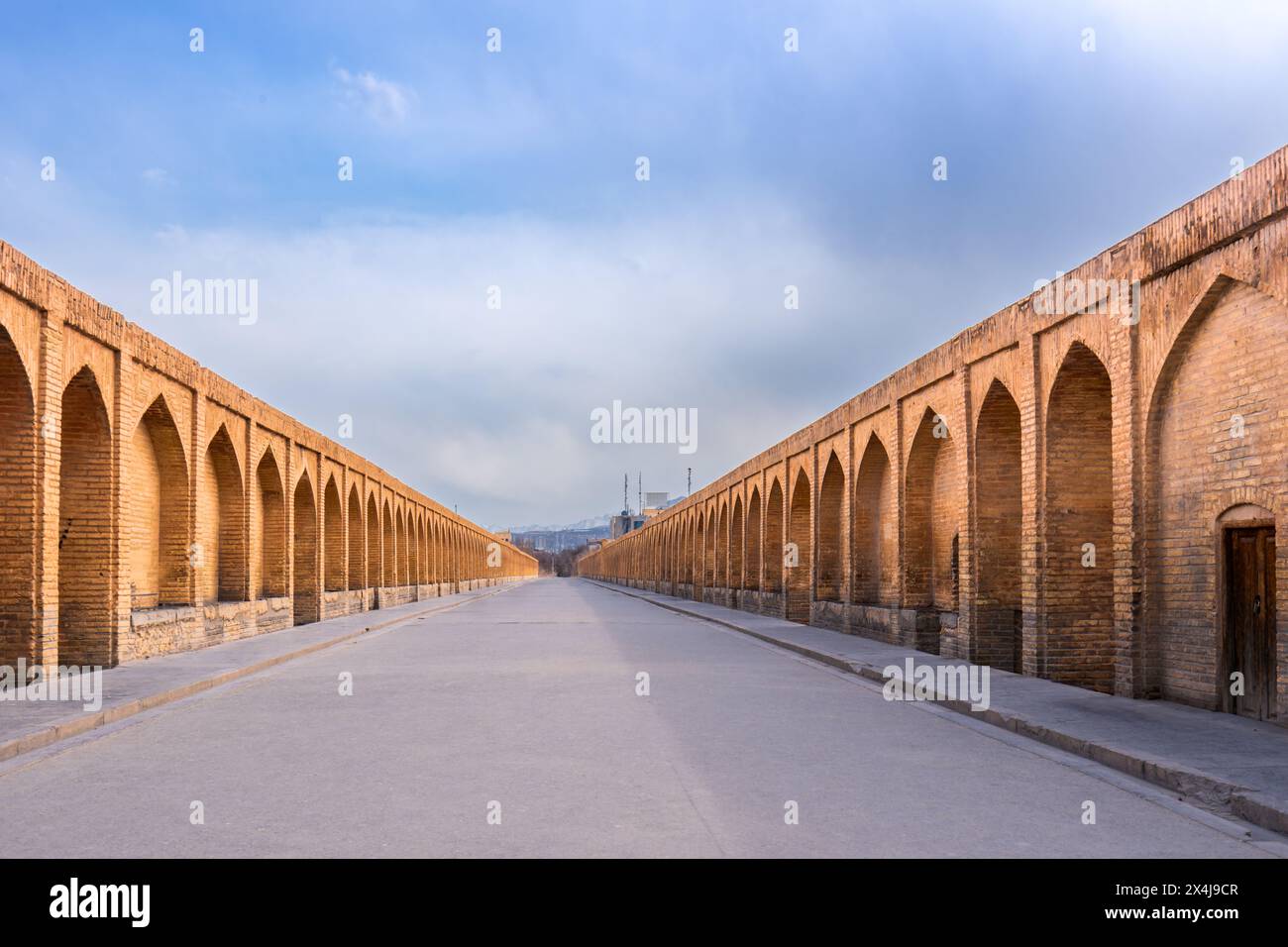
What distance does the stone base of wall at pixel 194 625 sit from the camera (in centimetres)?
1415

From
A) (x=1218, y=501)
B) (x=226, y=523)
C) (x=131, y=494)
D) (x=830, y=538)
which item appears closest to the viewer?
(x=1218, y=501)

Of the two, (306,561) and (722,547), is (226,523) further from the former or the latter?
(722,547)

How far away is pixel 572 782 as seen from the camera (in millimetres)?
6477

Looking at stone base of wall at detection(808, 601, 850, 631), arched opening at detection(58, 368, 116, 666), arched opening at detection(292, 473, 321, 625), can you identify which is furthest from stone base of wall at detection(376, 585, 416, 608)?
arched opening at detection(58, 368, 116, 666)

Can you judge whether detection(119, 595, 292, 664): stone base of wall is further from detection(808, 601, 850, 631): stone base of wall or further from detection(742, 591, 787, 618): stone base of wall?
detection(742, 591, 787, 618): stone base of wall

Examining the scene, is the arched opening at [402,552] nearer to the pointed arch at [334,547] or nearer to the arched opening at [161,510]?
the pointed arch at [334,547]

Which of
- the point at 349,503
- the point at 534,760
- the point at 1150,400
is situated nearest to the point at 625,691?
the point at 534,760

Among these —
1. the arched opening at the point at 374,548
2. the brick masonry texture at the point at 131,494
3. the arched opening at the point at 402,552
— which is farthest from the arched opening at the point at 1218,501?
the arched opening at the point at 402,552

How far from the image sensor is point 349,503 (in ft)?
103

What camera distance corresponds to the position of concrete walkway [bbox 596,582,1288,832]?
600 centimetres

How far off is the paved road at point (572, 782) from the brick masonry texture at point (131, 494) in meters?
2.85

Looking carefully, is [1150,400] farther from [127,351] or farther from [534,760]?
[127,351]

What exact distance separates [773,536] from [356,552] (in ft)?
41.7

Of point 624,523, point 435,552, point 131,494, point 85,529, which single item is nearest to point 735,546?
point 435,552
